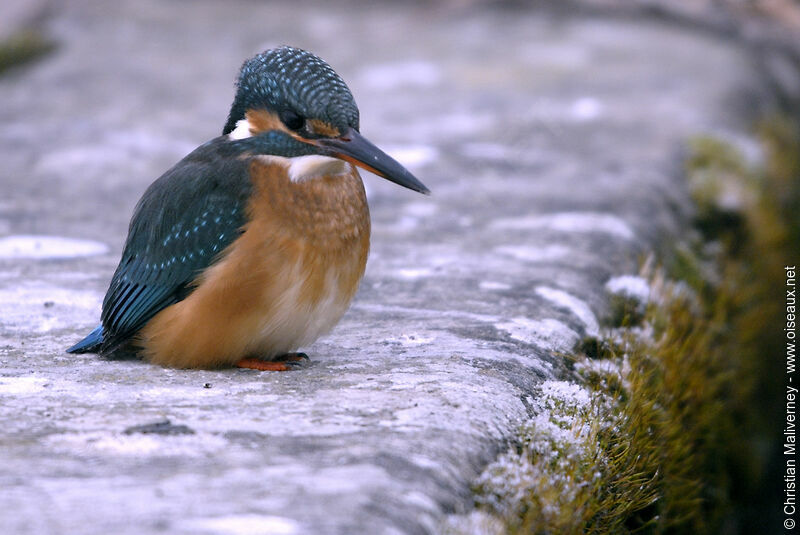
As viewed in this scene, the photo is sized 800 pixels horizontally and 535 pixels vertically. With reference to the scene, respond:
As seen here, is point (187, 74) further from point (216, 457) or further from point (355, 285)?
point (216, 457)

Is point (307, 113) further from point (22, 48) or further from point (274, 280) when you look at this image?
point (22, 48)

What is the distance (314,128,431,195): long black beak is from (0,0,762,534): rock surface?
61 centimetres

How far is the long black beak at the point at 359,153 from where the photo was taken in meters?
3.15

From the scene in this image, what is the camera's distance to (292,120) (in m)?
3.20

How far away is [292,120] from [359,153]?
9.6 inches

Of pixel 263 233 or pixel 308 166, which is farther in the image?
pixel 308 166

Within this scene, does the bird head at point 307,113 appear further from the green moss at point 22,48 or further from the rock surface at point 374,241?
the green moss at point 22,48

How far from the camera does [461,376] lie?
10.1 feet

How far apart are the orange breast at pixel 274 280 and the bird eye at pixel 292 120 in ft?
0.43

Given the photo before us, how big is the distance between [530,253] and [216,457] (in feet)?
8.13

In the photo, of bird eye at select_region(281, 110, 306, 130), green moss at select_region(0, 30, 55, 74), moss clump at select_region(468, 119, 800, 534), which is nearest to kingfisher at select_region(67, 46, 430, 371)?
bird eye at select_region(281, 110, 306, 130)

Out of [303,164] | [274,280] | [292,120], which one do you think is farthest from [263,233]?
[292,120]

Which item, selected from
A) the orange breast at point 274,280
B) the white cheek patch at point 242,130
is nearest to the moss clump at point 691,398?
the orange breast at point 274,280

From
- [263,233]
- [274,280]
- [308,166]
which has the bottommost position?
[274,280]
